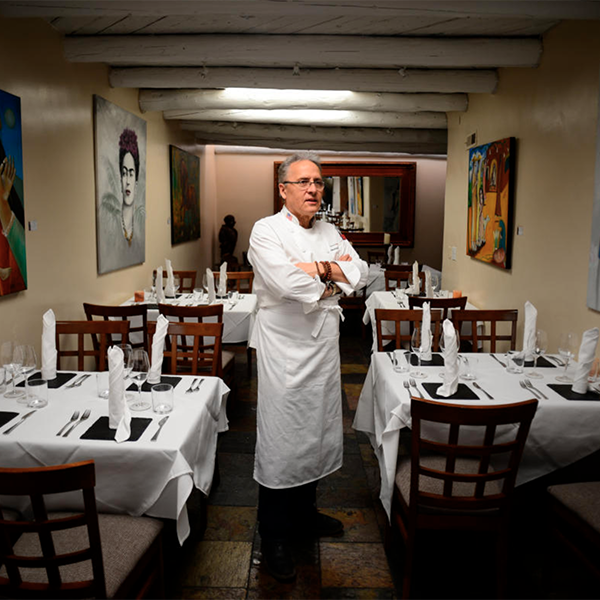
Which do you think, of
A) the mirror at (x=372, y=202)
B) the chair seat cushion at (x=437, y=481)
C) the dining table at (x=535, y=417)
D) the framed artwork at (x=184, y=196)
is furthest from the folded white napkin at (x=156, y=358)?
the mirror at (x=372, y=202)

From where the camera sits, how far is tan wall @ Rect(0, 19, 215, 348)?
11.3 ft

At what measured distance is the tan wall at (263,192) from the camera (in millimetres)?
10562

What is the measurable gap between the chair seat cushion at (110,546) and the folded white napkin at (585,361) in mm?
1956

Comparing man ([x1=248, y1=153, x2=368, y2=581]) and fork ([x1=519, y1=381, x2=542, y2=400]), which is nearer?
man ([x1=248, y1=153, x2=368, y2=581])

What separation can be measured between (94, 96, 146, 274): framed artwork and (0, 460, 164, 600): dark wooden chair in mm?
3136

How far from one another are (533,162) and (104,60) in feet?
10.7

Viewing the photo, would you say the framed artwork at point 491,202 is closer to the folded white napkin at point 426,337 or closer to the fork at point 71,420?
the folded white napkin at point 426,337

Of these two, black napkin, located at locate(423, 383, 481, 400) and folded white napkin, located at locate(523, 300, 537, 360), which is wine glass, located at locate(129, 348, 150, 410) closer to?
black napkin, located at locate(423, 383, 481, 400)

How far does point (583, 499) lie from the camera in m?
2.23

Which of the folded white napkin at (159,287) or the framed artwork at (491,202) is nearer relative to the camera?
the framed artwork at (491,202)

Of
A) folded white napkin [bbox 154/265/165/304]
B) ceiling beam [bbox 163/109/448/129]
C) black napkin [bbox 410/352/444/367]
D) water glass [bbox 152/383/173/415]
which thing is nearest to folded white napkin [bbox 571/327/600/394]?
black napkin [bbox 410/352/444/367]

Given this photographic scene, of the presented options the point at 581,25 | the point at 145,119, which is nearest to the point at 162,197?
the point at 145,119

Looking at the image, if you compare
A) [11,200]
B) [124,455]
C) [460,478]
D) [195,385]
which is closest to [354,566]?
[460,478]

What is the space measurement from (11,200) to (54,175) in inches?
26.7
